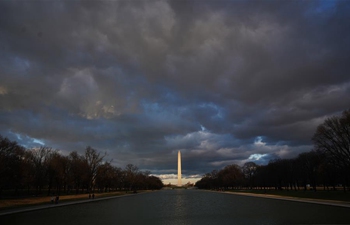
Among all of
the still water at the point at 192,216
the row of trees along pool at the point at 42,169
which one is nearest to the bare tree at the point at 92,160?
the row of trees along pool at the point at 42,169

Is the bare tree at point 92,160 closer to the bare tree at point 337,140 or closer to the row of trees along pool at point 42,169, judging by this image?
the row of trees along pool at point 42,169

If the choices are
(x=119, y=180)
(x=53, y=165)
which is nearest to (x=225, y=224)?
(x=53, y=165)

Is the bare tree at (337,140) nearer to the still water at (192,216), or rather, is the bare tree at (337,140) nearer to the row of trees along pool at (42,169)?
the still water at (192,216)

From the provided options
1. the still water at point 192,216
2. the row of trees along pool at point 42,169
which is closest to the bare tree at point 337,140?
the still water at point 192,216

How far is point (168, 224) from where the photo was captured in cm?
2178

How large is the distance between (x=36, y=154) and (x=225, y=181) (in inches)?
4093

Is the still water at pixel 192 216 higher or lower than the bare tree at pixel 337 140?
lower

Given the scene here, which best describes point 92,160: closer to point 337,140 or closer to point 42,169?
point 42,169

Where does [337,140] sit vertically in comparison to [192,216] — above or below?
above

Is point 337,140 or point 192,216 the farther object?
point 337,140

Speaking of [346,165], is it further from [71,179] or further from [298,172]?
[71,179]

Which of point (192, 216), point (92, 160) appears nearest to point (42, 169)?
point (92, 160)

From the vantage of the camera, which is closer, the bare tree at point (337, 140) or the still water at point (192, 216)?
the still water at point (192, 216)

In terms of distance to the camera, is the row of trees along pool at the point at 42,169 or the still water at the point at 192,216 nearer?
the still water at the point at 192,216
